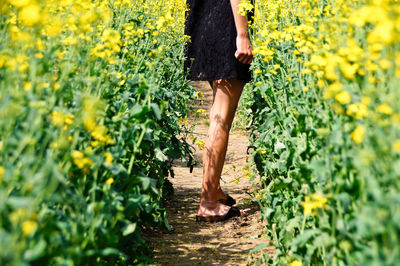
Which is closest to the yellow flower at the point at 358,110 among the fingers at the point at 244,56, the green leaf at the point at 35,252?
the green leaf at the point at 35,252

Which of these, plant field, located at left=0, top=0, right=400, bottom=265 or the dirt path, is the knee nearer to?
the dirt path

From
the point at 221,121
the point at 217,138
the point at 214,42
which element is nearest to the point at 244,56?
the point at 214,42

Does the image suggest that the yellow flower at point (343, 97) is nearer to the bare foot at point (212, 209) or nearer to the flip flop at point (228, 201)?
the bare foot at point (212, 209)

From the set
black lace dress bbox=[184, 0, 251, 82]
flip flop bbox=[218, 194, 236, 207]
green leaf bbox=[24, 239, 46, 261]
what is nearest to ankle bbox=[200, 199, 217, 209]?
flip flop bbox=[218, 194, 236, 207]

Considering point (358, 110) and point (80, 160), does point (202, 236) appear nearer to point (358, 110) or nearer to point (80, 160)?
point (80, 160)

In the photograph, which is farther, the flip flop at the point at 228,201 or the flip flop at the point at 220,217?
the flip flop at the point at 228,201

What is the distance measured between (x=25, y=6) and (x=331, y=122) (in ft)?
3.91

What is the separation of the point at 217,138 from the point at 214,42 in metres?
0.74

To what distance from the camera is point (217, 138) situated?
3.73 meters

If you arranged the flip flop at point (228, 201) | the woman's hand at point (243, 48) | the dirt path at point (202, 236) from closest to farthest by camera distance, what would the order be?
the dirt path at point (202, 236), the woman's hand at point (243, 48), the flip flop at point (228, 201)

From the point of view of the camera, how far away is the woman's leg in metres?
3.65

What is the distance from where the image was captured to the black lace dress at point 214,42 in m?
3.61

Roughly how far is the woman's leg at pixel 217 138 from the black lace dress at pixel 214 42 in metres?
0.09

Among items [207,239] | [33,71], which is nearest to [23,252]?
[33,71]
